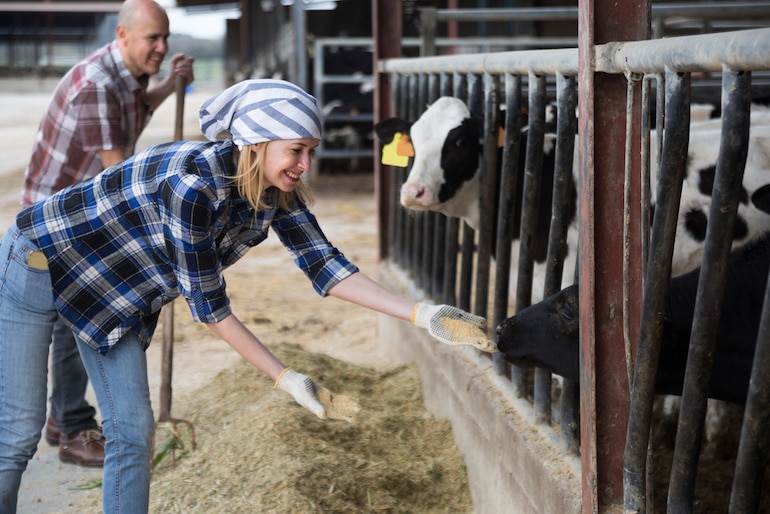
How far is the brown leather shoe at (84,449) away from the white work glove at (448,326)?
201cm

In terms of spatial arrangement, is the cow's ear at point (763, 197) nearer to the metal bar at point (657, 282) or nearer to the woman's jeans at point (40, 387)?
the metal bar at point (657, 282)

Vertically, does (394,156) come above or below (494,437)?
above

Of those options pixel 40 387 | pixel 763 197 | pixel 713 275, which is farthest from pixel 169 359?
pixel 713 275

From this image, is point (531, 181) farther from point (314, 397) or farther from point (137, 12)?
point (137, 12)

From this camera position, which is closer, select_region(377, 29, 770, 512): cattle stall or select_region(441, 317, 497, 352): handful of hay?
select_region(377, 29, 770, 512): cattle stall

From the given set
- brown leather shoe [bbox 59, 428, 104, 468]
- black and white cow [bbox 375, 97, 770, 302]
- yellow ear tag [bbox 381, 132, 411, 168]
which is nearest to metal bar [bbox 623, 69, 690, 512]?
black and white cow [bbox 375, 97, 770, 302]

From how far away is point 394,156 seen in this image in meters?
4.77

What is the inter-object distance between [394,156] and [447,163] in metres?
0.36

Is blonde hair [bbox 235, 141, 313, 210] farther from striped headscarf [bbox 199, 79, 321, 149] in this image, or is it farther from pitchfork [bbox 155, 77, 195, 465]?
pitchfork [bbox 155, 77, 195, 465]

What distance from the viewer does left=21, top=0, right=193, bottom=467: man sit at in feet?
12.3

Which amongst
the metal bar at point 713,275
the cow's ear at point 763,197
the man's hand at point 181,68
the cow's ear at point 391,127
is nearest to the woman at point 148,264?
the metal bar at point 713,275

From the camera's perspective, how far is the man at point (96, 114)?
374cm

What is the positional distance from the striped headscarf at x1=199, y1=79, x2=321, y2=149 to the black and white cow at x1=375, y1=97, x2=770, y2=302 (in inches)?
69.9

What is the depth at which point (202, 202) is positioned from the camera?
246 centimetres
